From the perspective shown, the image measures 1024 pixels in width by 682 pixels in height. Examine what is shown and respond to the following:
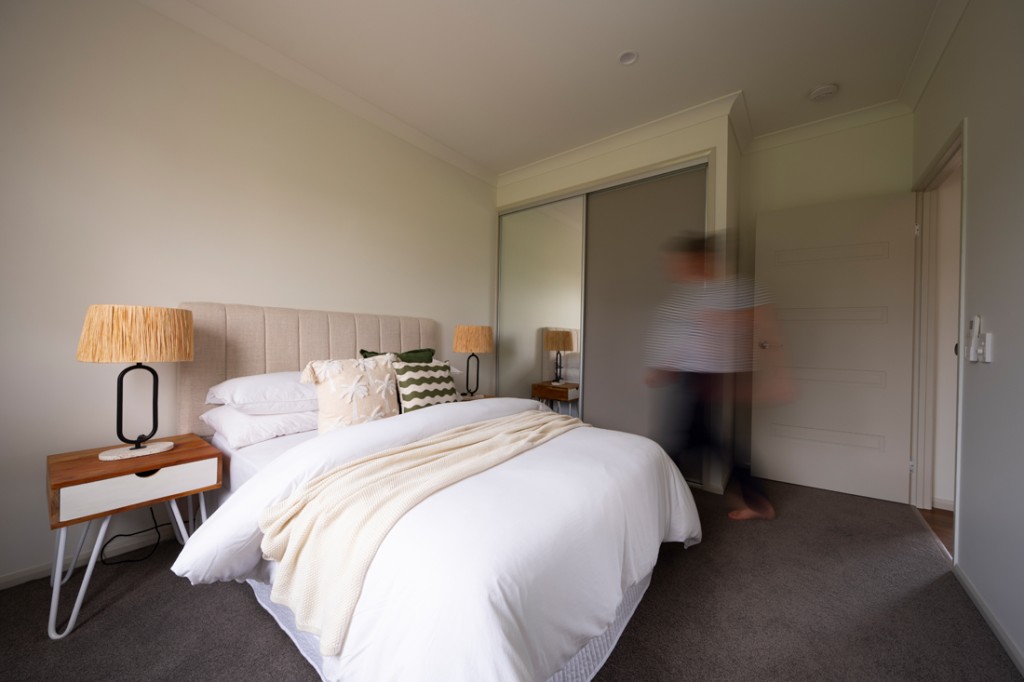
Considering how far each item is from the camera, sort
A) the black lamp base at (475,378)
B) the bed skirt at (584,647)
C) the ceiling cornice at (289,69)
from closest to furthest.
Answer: the bed skirt at (584,647), the ceiling cornice at (289,69), the black lamp base at (475,378)

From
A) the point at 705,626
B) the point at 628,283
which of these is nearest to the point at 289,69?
the point at 628,283

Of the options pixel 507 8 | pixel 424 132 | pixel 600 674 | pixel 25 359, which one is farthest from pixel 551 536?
pixel 424 132

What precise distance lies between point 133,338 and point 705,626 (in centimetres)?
251

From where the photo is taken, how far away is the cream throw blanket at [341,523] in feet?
3.22

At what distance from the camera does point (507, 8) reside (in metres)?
2.13

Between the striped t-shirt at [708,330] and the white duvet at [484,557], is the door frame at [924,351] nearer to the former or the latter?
the striped t-shirt at [708,330]

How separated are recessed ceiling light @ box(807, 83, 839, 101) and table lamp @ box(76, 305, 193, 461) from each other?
13.0 ft

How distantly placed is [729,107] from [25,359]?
13.6 ft

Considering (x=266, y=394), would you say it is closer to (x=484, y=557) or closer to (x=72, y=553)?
(x=72, y=553)

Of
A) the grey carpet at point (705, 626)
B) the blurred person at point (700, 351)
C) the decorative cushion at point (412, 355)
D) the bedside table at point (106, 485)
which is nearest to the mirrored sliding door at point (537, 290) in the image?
the blurred person at point (700, 351)

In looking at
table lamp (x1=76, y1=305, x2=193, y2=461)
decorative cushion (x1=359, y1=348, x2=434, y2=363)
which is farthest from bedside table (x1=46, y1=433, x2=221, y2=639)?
decorative cushion (x1=359, y1=348, x2=434, y2=363)

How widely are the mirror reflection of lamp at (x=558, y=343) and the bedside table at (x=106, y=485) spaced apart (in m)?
2.60

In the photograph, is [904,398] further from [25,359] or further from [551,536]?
[25,359]

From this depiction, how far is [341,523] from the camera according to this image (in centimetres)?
109
